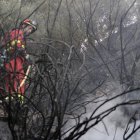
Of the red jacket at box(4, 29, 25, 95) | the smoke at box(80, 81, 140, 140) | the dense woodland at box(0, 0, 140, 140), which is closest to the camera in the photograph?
the dense woodland at box(0, 0, 140, 140)

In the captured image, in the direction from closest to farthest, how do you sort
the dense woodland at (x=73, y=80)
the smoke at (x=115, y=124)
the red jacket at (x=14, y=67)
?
the dense woodland at (x=73, y=80)
the red jacket at (x=14, y=67)
the smoke at (x=115, y=124)

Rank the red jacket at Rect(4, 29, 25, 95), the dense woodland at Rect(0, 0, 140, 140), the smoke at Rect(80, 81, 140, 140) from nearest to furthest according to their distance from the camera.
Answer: the dense woodland at Rect(0, 0, 140, 140), the red jacket at Rect(4, 29, 25, 95), the smoke at Rect(80, 81, 140, 140)

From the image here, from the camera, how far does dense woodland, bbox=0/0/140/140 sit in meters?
2.99

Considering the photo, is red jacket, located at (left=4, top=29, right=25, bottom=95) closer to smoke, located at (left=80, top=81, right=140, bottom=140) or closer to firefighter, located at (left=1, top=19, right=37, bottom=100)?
firefighter, located at (left=1, top=19, right=37, bottom=100)

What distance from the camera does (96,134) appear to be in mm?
5324

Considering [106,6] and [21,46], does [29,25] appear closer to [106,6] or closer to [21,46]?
[21,46]

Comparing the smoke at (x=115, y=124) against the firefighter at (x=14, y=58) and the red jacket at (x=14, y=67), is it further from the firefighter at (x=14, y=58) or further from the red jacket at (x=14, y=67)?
the red jacket at (x=14, y=67)

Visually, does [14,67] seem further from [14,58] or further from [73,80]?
[73,80]

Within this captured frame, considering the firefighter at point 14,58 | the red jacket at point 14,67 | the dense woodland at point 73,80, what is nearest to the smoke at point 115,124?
the dense woodland at point 73,80

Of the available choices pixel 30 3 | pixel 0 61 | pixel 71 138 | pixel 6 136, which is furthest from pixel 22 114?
pixel 30 3

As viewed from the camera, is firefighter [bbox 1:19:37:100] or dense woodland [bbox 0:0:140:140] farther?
firefighter [bbox 1:19:37:100]

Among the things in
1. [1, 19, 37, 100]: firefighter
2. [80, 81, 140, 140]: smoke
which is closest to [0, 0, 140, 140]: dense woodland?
[80, 81, 140, 140]: smoke

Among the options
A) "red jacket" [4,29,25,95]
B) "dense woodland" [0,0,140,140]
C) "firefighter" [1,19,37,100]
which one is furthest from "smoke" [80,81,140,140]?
"red jacket" [4,29,25,95]

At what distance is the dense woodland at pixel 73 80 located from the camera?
2.99 metres
